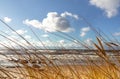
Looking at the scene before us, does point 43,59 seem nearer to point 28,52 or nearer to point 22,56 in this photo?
point 28,52

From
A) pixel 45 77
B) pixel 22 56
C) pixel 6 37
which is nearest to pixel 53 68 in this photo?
pixel 45 77

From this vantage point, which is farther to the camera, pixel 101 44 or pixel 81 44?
pixel 81 44

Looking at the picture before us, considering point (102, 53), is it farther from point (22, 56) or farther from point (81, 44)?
point (22, 56)

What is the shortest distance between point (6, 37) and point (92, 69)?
127 cm

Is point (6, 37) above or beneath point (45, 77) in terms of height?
above

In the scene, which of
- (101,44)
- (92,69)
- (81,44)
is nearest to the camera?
(101,44)

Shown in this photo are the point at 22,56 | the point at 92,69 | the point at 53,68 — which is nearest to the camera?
the point at 53,68

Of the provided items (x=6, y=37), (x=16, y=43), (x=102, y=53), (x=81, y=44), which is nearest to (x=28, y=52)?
(x=16, y=43)

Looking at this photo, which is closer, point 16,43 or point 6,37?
point 6,37

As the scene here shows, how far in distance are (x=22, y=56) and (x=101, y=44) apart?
1.02 m

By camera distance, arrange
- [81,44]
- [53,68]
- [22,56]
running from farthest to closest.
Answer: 1. [22,56]
2. [53,68]
3. [81,44]

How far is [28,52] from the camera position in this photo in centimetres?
293

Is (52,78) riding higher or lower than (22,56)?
lower

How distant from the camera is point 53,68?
299 centimetres
